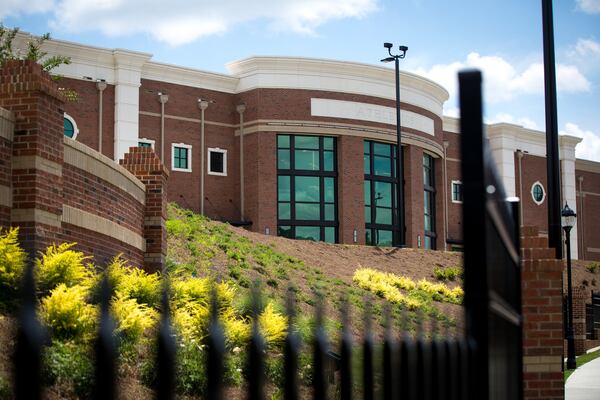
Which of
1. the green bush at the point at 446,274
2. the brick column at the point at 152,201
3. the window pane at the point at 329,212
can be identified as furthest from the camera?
the window pane at the point at 329,212

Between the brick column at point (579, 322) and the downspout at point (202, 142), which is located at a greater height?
the downspout at point (202, 142)

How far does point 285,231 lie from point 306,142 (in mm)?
4990

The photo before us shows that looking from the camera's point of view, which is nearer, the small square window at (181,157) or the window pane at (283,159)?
→ the small square window at (181,157)

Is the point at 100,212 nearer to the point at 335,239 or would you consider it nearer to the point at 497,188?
the point at 497,188

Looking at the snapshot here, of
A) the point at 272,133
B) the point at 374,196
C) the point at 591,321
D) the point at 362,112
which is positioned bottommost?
the point at 591,321

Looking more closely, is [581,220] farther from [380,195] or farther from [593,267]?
[380,195]

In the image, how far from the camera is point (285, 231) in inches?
1848

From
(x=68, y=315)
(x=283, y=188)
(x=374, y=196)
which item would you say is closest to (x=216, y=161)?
(x=283, y=188)

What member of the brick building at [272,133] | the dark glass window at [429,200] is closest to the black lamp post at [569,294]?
the brick building at [272,133]

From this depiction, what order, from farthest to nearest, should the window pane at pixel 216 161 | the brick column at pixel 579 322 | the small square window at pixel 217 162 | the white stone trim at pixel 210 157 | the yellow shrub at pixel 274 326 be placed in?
the window pane at pixel 216 161 → the small square window at pixel 217 162 → the white stone trim at pixel 210 157 → the brick column at pixel 579 322 → the yellow shrub at pixel 274 326

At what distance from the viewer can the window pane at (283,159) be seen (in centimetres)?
4753

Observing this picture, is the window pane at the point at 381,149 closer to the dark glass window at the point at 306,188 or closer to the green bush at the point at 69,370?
the dark glass window at the point at 306,188

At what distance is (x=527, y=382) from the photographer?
956cm

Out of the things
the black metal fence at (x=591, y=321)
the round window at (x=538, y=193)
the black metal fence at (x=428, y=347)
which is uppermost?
the round window at (x=538, y=193)
